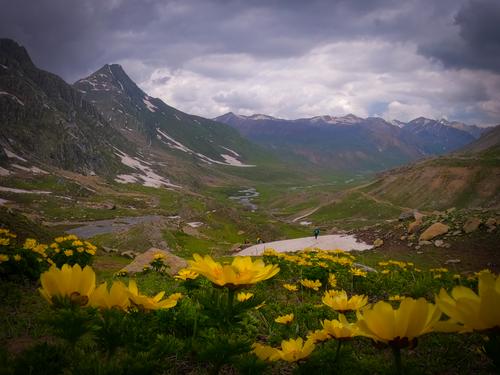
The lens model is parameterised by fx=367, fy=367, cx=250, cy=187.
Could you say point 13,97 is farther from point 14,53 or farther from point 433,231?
point 433,231

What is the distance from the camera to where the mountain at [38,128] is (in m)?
133

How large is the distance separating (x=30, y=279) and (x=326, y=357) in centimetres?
770

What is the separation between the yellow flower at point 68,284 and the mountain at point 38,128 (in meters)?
129

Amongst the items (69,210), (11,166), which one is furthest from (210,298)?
(11,166)

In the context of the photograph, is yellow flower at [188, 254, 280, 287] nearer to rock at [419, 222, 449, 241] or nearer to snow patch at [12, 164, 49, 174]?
rock at [419, 222, 449, 241]

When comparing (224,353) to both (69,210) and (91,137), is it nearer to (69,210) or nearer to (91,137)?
(69,210)

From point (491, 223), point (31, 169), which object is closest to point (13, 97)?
point (31, 169)

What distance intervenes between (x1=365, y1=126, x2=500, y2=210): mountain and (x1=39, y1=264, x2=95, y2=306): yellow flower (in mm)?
98578

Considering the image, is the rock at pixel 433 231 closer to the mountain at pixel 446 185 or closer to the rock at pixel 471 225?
the rock at pixel 471 225

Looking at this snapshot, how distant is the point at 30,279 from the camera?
8.62 metres

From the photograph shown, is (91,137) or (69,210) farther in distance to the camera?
(91,137)

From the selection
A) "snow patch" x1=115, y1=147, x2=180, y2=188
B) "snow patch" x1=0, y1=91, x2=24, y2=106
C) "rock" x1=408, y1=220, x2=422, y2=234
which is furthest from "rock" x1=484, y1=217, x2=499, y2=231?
"snow patch" x1=0, y1=91, x2=24, y2=106

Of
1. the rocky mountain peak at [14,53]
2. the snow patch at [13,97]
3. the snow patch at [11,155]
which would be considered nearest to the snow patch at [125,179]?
the snow patch at [11,155]

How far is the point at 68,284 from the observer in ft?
8.74
